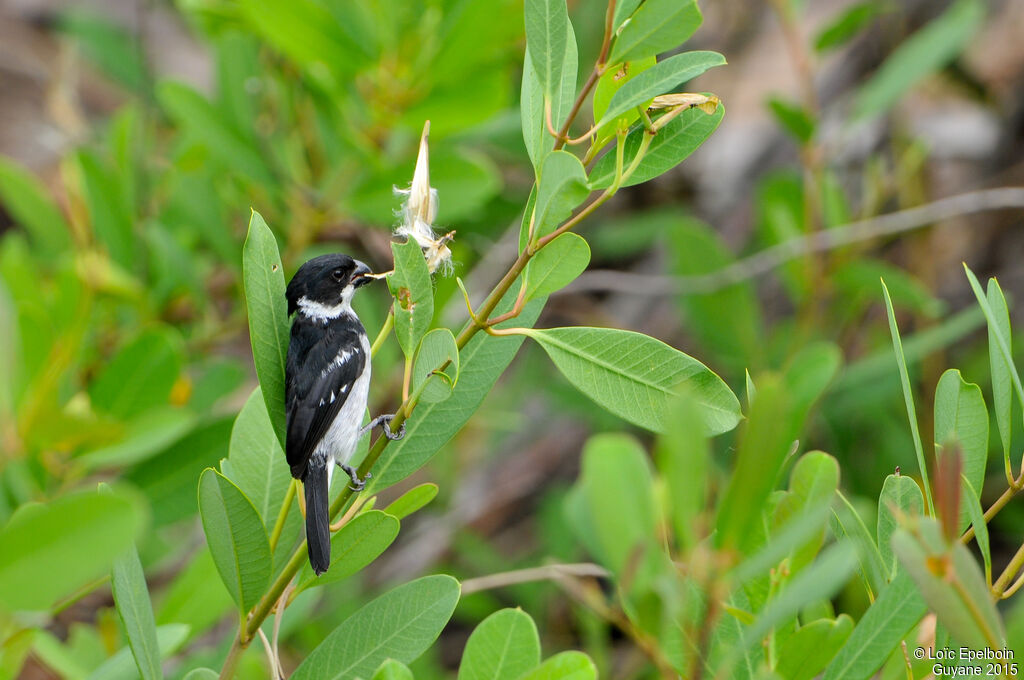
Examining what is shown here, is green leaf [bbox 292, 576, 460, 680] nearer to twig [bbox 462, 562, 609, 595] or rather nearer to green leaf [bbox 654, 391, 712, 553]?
twig [bbox 462, 562, 609, 595]

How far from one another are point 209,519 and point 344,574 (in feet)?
0.57

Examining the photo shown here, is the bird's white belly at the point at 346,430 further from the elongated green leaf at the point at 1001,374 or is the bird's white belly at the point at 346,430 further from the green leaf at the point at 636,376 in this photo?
the elongated green leaf at the point at 1001,374

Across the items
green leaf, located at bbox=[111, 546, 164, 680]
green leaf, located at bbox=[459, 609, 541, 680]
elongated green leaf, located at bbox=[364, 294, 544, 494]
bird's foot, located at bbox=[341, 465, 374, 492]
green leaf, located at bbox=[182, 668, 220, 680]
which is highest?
elongated green leaf, located at bbox=[364, 294, 544, 494]

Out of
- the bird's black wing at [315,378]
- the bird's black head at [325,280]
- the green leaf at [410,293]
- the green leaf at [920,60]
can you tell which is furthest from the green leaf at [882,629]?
the green leaf at [920,60]

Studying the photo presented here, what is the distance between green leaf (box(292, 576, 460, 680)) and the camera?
1056mm

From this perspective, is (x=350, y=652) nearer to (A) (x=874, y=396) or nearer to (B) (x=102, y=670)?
(B) (x=102, y=670)

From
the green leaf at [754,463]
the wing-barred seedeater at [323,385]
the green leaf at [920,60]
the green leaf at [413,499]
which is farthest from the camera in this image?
the green leaf at [920,60]

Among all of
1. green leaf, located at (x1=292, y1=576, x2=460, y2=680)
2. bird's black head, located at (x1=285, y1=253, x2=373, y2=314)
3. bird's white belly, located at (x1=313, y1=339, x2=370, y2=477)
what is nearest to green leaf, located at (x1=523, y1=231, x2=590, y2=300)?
green leaf, located at (x1=292, y1=576, x2=460, y2=680)

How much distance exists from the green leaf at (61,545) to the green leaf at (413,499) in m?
0.39

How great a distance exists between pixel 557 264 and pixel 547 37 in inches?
9.5

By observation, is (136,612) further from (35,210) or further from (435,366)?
(35,210)

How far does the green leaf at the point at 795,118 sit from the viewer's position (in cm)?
245

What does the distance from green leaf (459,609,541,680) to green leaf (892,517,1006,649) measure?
17.6 inches

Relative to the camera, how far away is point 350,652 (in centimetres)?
109
